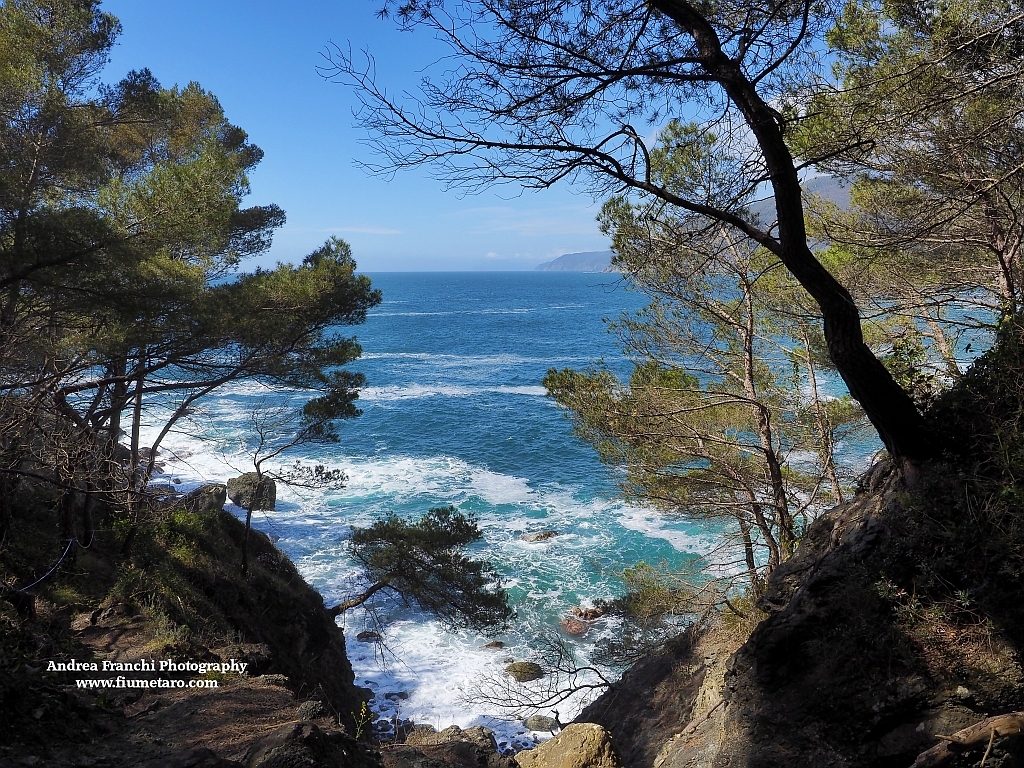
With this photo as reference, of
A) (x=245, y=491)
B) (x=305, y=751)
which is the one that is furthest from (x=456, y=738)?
(x=245, y=491)

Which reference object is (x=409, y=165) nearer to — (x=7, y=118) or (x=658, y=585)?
(x=7, y=118)

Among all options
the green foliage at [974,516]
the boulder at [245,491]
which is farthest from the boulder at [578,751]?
the boulder at [245,491]

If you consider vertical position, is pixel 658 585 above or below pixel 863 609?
below

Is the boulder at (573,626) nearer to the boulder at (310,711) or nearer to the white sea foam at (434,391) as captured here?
the boulder at (310,711)

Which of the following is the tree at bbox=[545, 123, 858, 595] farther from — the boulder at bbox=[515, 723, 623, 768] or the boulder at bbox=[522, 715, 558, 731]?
the boulder at bbox=[522, 715, 558, 731]

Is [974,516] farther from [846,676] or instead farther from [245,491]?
[245,491]

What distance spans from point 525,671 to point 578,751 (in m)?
7.24

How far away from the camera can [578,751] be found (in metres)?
6.50

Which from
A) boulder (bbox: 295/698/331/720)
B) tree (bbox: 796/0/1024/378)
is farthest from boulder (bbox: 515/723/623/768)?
tree (bbox: 796/0/1024/378)

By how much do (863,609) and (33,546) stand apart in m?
9.57

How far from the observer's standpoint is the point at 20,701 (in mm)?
3879

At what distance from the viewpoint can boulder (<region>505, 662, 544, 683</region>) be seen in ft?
43.5

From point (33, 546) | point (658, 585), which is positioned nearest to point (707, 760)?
point (658, 585)

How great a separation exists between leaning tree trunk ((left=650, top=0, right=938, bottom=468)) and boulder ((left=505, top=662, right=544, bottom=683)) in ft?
35.5
